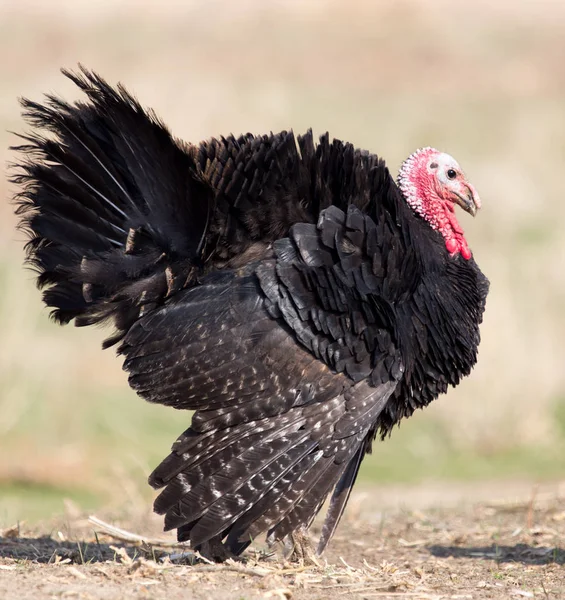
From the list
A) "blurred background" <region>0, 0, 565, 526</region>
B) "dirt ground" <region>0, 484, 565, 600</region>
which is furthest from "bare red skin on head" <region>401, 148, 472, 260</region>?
"blurred background" <region>0, 0, 565, 526</region>

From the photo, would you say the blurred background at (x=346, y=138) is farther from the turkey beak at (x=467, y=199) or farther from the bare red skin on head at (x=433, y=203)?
the turkey beak at (x=467, y=199)

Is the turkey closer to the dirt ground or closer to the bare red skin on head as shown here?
the bare red skin on head

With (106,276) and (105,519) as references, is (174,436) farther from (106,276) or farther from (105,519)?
(106,276)

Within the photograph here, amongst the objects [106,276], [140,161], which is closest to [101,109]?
[140,161]

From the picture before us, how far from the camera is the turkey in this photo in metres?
5.39

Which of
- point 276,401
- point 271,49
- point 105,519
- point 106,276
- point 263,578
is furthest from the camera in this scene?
point 271,49

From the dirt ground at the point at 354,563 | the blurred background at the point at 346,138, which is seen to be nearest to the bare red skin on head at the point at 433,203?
the dirt ground at the point at 354,563

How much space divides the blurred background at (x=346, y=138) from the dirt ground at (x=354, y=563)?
2.57 m

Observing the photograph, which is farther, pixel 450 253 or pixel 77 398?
pixel 77 398

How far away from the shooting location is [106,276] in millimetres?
5758

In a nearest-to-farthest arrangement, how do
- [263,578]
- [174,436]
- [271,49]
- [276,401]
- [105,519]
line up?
[263,578] → [276,401] → [105,519] → [174,436] → [271,49]

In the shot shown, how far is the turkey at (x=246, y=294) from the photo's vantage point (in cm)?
539

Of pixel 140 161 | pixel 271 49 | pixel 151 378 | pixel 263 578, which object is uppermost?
pixel 271 49

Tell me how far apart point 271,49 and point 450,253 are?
34.5 m
